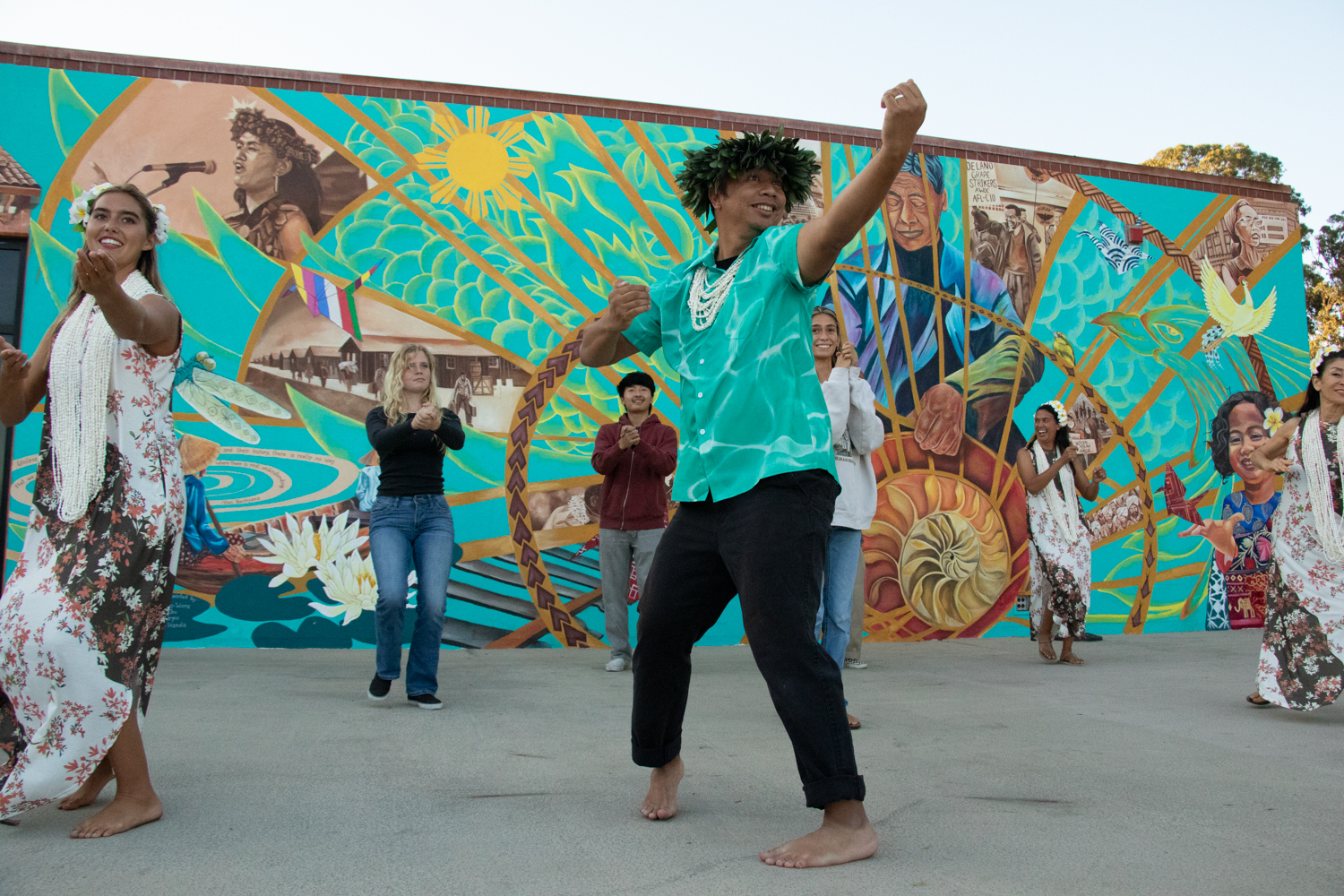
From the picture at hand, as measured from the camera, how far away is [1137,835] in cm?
236

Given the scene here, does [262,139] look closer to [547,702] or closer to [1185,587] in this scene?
[547,702]

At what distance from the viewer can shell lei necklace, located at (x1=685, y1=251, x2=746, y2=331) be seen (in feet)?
8.20

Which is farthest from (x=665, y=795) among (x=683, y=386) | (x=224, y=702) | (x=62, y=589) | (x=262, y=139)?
(x=262, y=139)

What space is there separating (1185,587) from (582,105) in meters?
6.97

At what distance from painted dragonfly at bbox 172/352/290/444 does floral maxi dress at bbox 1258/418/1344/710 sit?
20.5 feet

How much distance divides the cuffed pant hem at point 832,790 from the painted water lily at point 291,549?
5.39 metres

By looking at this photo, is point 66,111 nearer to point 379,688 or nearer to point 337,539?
point 337,539

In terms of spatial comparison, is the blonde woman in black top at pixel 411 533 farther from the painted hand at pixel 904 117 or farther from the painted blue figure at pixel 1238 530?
the painted blue figure at pixel 1238 530

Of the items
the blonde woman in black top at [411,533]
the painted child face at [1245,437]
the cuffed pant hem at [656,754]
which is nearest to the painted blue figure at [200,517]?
the blonde woman in black top at [411,533]

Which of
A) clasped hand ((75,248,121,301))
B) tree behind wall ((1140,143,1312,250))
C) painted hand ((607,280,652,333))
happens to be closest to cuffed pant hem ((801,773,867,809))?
painted hand ((607,280,652,333))

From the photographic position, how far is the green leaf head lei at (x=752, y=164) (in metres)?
2.55

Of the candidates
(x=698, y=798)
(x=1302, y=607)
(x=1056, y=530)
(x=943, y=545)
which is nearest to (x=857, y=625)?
(x=1056, y=530)

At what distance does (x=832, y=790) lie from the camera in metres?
2.18

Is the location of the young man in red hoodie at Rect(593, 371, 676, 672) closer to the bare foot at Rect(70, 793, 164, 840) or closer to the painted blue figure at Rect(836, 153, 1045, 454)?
the painted blue figure at Rect(836, 153, 1045, 454)
